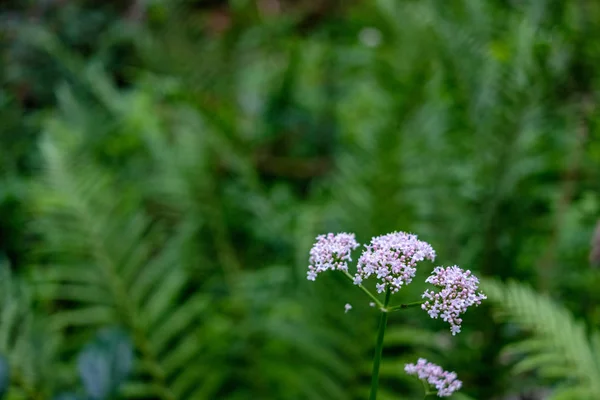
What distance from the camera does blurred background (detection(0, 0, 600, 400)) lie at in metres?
1.31

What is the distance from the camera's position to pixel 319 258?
0.48 meters

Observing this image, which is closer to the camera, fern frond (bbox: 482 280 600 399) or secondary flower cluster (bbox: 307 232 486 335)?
secondary flower cluster (bbox: 307 232 486 335)

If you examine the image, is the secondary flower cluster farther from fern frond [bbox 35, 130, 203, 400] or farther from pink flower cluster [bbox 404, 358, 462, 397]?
fern frond [bbox 35, 130, 203, 400]

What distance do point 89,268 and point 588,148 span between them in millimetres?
1348

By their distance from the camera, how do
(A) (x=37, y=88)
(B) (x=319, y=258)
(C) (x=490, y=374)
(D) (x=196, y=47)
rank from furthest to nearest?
(A) (x=37, y=88) < (D) (x=196, y=47) < (C) (x=490, y=374) < (B) (x=319, y=258)

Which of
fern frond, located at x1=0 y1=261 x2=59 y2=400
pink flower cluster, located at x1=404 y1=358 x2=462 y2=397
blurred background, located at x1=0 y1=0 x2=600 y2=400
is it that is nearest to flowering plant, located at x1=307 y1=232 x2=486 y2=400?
pink flower cluster, located at x1=404 y1=358 x2=462 y2=397

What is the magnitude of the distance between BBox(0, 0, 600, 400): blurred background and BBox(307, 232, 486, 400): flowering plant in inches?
22.3

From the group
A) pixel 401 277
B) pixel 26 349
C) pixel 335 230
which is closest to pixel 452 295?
pixel 401 277

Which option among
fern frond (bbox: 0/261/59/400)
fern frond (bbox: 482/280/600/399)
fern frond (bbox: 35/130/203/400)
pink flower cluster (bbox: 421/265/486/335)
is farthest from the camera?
fern frond (bbox: 35/130/203/400)

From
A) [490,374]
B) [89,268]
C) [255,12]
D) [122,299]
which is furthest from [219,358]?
[255,12]

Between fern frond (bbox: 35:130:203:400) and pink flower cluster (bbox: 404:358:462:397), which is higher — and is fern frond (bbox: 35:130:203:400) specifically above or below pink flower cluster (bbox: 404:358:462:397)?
above

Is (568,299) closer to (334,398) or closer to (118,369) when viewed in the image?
(334,398)

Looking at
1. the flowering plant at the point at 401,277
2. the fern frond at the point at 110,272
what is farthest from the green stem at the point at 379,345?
the fern frond at the point at 110,272

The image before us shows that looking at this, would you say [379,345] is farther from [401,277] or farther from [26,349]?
[26,349]
